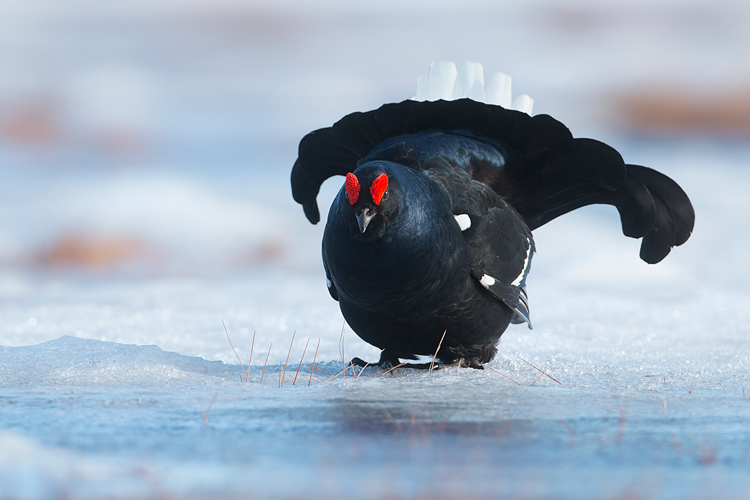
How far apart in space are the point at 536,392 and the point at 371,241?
1006mm

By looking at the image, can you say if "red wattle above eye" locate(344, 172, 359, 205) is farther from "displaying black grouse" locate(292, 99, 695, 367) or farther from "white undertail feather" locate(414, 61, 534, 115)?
"white undertail feather" locate(414, 61, 534, 115)

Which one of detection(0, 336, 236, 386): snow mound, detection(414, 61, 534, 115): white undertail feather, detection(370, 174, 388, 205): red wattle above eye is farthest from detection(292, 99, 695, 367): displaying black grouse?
detection(0, 336, 236, 386): snow mound

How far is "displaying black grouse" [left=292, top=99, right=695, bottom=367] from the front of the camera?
11.2 ft

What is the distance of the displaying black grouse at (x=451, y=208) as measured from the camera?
11.2ft

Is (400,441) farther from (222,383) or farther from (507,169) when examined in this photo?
(507,169)

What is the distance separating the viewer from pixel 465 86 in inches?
197

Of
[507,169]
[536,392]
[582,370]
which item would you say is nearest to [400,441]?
[536,392]

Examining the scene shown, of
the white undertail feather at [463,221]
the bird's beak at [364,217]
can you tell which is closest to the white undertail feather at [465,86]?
the white undertail feather at [463,221]

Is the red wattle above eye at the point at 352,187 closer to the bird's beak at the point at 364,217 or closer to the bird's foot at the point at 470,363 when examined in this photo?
the bird's beak at the point at 364,217

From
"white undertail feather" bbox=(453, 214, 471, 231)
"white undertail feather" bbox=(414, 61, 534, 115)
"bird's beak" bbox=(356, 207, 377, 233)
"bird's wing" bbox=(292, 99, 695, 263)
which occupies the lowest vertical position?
"bird's beak" bbox=(356, 207, 377, 233)

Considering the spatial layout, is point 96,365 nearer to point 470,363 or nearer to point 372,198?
point 372,198

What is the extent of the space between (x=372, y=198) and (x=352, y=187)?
10cm

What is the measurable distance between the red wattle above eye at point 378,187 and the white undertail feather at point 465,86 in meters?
1.93

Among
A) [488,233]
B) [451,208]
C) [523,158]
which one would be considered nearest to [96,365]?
[451,208]
